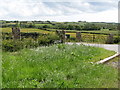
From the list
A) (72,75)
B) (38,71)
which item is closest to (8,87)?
(38,71)

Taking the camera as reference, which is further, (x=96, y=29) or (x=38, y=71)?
(x=96, y=29)

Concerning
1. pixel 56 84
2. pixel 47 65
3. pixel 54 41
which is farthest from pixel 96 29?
pixel 56 84

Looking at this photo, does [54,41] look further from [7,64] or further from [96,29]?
[96,29]

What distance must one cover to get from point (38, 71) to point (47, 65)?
38.1 inches

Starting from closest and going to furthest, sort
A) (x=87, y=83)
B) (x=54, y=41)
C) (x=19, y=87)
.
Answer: (x=19, y=87)
(x=87, y=83)
(x=54, y=41)

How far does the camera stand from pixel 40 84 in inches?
225

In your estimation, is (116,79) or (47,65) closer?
(116,79)

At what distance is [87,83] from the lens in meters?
6.06

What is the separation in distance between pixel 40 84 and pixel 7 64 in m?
2.75

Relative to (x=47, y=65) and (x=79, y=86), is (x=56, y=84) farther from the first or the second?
(x=47, y=65)

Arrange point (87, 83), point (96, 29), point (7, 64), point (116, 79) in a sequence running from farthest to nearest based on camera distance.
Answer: point (96, 29)
point (7, 64)
point (116, 79)
point (87, 83)

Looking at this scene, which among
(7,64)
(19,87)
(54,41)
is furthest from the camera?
(54,41)

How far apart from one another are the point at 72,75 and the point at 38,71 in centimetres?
119

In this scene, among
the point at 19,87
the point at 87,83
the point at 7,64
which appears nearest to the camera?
the point at 19,87
